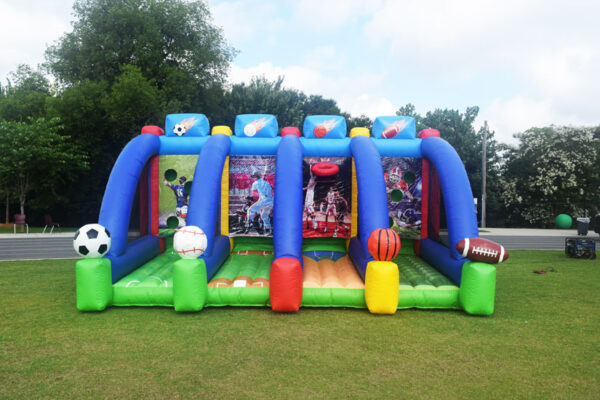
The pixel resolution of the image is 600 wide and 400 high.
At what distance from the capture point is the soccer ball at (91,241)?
5891mm

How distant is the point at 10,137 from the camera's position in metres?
18.9

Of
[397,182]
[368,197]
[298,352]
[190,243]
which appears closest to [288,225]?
[368,197]

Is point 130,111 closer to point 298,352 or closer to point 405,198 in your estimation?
point 405,198

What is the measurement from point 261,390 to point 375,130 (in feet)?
20.4

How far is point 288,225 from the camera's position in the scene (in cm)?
627

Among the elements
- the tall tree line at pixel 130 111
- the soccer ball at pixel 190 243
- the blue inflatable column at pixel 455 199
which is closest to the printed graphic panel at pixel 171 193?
the soccer ball at pixel 190 243

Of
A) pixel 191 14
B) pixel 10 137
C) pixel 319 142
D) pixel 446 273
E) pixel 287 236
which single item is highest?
pixel 191 14

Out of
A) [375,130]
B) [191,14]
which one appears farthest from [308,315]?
[191,14]

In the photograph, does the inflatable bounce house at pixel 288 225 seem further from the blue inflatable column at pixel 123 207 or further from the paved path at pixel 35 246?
the paved path at pixel 35 246

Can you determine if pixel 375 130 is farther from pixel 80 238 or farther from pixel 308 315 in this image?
pixel 80 238

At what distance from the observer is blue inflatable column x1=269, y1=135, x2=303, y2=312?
19.3ft

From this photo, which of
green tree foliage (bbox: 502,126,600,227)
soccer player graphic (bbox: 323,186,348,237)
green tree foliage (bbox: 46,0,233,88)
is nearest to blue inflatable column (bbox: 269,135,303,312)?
soccer player graphic (bbox: 323,186,348,237)

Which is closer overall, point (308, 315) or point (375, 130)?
point (308, 315)

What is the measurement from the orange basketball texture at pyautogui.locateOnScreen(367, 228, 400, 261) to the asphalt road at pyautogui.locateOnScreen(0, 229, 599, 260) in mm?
9133
